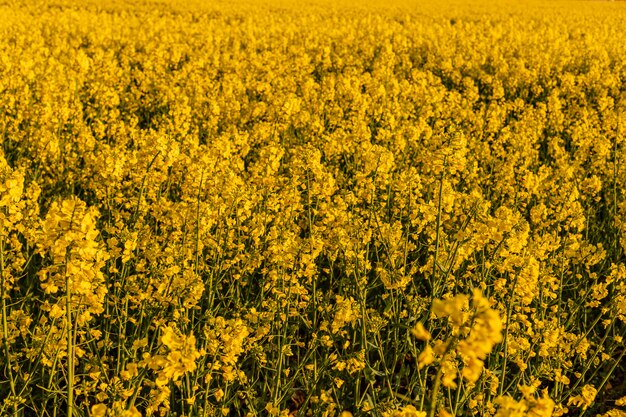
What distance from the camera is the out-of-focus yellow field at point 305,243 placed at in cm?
228

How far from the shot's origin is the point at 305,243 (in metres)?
2.80

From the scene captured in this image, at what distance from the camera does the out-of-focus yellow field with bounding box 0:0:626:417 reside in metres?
2.28

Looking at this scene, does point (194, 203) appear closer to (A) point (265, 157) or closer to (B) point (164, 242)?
(B) point (164, 242)

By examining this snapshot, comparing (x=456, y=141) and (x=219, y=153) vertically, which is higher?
(x=456, y=141)

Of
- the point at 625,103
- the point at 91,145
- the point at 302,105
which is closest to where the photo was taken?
the point at 91,145

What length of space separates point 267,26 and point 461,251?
12.0 m

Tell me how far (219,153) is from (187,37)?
309 inches

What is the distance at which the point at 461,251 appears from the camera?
2779mm

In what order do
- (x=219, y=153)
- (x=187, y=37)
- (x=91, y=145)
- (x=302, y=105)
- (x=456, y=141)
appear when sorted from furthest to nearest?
(x=187, y=37) < (x=302, y=105) < (x=91, y=145) < (x=219, y=153) < (x=456, y=141)

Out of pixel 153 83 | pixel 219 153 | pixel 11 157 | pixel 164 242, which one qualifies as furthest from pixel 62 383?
pixel 153 83

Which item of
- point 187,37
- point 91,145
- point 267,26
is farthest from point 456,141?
point 267,26

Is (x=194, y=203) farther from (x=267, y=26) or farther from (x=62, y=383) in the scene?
(x=267, y=26)

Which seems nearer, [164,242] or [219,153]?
[164,242]

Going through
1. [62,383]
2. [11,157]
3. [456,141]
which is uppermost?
[456,141]
